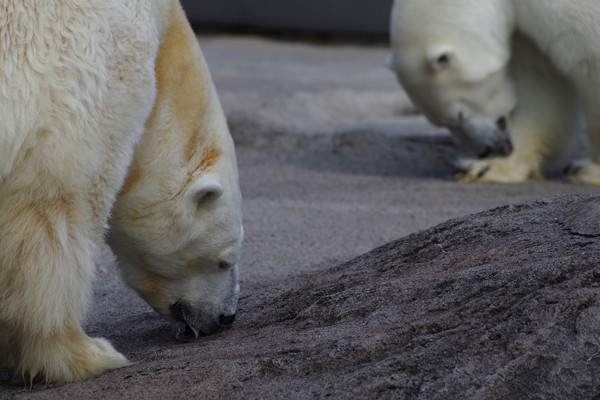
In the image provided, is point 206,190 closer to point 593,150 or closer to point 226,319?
point 226,319

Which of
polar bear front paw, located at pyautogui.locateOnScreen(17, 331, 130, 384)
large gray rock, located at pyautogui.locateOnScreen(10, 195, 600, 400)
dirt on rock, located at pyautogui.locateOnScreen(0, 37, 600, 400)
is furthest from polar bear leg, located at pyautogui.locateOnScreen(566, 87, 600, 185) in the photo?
polar bear front paw, located at pyautogui.locateOnScreen(17, 331, 130, 384)

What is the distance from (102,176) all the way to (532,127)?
371 cm

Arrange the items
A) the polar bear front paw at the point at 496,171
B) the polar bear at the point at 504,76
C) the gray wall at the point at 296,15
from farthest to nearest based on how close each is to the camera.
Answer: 1. the gray wall at the point at 296,15
2. the polar bear front paw at the point at 496,171
3. the polar bear at the point at 504,76

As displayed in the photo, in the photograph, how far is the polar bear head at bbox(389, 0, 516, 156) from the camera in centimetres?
490

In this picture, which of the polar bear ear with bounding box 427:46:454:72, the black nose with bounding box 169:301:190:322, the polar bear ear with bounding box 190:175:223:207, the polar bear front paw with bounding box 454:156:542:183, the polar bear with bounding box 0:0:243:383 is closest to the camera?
the polar bear with bounding box 0:0:243:383

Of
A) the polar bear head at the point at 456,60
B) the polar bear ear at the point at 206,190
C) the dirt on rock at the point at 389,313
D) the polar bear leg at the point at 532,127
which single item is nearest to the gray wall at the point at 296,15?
the polar bear leg at the point at 532,127

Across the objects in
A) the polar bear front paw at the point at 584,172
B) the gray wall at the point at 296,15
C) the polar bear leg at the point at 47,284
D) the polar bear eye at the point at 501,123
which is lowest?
the gray wall at the point at 296,15

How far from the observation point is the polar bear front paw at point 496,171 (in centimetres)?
523

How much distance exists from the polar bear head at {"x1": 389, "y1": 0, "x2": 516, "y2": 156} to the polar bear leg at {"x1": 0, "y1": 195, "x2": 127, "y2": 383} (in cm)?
315

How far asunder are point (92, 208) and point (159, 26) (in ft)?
1.68

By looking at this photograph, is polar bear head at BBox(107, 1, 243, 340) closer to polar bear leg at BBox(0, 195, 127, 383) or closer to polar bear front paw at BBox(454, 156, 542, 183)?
polar bear leg at BBox(0, 195, 127, 383)

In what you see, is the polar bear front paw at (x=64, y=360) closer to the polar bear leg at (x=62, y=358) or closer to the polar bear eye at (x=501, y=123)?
the polar bear leg at (x=62, y=358)

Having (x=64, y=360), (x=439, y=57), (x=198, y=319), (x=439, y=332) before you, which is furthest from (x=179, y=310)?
(x=439, y=57)

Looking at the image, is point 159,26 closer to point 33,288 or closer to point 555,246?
point 33,288
